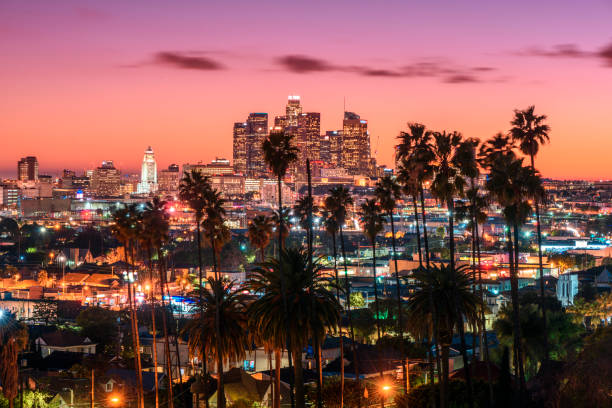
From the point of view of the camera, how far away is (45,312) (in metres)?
78.7

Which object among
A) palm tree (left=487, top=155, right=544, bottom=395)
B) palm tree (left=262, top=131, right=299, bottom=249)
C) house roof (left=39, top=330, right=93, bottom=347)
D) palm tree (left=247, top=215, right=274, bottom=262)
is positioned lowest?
house roof (left=39, top=330, right=93, bottom=347)

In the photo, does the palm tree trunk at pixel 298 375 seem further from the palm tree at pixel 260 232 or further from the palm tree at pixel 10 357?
the palm tree at pixel 260 232

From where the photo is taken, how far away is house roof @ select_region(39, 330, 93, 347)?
5684 cm

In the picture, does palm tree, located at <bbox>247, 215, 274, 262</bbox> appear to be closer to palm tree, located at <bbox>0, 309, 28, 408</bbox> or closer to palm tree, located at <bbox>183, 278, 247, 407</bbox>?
palm tree, located at <bbox>183, 278, 247, 407</bbox>

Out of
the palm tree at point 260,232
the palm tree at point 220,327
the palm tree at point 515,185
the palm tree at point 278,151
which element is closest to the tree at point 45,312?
the palm tree at point 260,232

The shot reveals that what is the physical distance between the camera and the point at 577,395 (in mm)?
26297

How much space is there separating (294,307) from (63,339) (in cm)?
3369

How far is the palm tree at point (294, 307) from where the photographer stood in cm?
2938

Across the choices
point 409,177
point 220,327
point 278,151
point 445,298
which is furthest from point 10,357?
point 409,177

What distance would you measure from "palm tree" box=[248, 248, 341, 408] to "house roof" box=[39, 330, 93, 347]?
103 feet

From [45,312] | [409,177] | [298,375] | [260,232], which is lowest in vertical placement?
[298,375]

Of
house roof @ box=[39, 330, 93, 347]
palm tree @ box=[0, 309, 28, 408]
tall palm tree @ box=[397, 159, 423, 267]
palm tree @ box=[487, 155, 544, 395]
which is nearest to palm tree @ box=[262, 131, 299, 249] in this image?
tall palm tree @ box=[397, 159, 423, 267]

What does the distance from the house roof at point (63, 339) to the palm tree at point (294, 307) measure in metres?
31.5

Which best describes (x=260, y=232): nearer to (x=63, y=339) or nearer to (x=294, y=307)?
(x=294, y=307)
